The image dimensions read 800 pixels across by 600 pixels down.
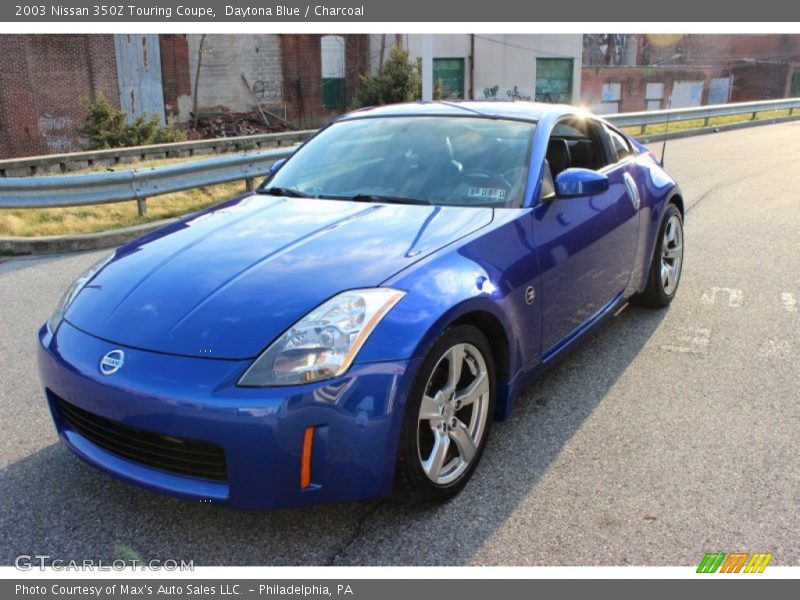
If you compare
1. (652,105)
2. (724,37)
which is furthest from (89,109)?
(724,37)

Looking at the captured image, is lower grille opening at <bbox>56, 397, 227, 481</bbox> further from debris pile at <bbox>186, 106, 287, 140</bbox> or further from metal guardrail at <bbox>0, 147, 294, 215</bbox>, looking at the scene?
debris pile at <bbox>186, 106, 287, 140</bbox>

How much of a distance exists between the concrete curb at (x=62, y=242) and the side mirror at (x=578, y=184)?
512 centimetres

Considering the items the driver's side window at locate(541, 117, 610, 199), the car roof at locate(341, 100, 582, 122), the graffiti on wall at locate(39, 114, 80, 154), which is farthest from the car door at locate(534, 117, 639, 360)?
the graffiti on wall at locate(39, 114, 80, 154)

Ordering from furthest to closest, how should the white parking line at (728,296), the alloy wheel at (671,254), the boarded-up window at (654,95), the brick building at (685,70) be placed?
the boarded-up window at (654,95) < the brick building at (685,70) < the white parking line at (728,296) < the alloy wheel at (671,254)

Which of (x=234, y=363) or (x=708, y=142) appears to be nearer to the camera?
(x=234, y=363)

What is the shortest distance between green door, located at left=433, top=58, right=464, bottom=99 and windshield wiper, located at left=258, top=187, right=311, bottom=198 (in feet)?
103

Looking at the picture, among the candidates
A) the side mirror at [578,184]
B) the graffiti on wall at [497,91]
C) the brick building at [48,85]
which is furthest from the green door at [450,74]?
the side mirror at [578,184]

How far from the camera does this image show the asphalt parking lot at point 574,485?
8.50 ft

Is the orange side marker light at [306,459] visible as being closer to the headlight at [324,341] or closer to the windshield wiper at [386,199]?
the headlight at [324,341]

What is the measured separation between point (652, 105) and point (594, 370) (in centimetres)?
5023

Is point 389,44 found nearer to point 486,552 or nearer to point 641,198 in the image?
point 641,198

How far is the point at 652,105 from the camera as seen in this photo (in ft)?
163

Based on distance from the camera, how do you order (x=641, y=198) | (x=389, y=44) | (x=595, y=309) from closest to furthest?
(x=595, y=309) → (x=641, y=198) → (x=389, y=44)

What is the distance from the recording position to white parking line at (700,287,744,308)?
5.36m
